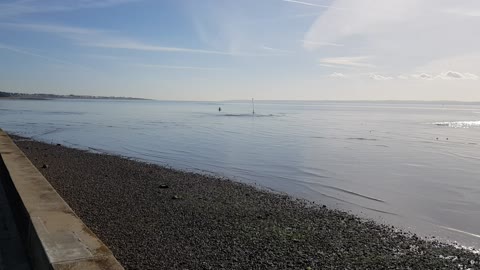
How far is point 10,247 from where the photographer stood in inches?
232

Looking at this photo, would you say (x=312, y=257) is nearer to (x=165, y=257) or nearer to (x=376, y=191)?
(x=165, y=257)

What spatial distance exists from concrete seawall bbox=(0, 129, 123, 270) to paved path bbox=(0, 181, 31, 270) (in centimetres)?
10

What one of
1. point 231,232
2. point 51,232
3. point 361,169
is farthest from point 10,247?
point 361,169

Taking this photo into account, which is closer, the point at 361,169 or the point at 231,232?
the point at 231,232

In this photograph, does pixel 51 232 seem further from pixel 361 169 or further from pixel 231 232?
pixel 361 169

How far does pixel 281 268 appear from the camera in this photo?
6.31m

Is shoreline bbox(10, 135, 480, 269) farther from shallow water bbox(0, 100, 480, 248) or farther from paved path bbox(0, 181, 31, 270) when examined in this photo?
shallow water bbox(0, 100, 480, 248)

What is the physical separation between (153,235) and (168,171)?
8.10 meters

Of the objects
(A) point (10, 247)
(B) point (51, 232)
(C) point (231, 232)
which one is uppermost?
(B) point (51, 232)

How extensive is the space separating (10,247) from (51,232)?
1351 mm

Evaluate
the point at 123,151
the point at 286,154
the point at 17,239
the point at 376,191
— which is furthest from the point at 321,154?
the point at 17,239

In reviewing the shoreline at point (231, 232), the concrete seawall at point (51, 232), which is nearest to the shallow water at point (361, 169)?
the shoreline at point (231, 232)

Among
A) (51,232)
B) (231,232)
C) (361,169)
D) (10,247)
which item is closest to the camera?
(51,232)

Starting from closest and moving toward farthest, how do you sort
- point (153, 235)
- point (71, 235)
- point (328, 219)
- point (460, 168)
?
point (71, 235) < point (153, 235) < point (328, 219) < point (460, 168)
